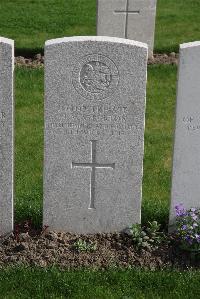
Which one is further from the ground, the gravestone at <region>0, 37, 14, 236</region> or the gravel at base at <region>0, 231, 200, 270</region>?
the gravestone at <region>0, 37, 14, 236</region>

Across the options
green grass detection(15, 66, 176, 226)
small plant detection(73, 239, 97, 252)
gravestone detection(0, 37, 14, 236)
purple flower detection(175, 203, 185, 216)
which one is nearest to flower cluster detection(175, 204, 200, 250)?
purple flower detection(175, 203, 185, 216)

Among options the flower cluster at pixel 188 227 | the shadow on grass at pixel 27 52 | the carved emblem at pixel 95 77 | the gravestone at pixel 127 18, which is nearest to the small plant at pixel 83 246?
the flower cluster at pixel 188 227

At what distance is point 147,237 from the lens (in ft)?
20.1

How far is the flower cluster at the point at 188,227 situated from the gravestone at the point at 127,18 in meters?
6.06

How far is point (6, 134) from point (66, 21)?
8.85 metres

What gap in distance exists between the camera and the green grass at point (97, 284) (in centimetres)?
546

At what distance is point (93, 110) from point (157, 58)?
6394 mm

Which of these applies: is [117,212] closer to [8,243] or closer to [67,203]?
[67,203]

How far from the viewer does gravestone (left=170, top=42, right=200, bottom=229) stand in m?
5.88

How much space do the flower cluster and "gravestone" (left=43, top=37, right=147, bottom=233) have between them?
14.9 inches

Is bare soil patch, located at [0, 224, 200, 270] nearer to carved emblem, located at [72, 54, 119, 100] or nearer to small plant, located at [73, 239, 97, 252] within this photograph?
small plant, located at [73, 239, 97, 252]

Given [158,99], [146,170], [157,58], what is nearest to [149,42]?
[157,58]

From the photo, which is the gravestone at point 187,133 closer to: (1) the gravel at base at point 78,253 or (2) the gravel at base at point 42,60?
(1) the gravel at base at point 78,253

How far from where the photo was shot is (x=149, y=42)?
12078 millimetres
